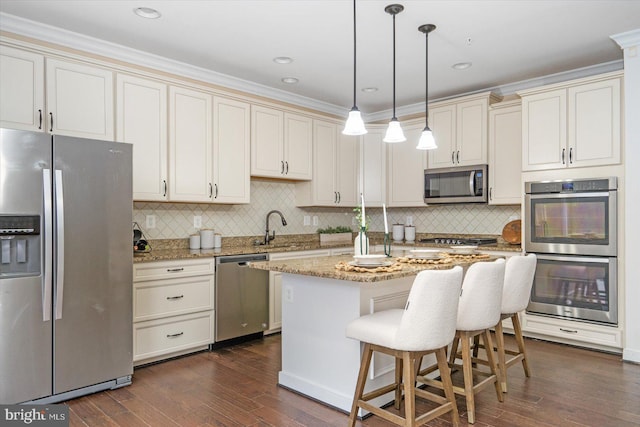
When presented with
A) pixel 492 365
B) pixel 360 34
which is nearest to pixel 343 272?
pixel 492 365

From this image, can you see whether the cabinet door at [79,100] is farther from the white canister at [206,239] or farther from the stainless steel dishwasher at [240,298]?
the stainless steel dishwasher at [240,298]

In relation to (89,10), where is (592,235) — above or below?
below

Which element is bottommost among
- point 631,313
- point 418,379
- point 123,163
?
point 418,379

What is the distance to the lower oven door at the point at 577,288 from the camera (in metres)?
3.68

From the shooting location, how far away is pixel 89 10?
9.80 feet

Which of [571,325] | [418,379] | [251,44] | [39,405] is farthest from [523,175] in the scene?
[39,405]

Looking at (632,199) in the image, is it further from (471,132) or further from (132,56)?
(132,56)

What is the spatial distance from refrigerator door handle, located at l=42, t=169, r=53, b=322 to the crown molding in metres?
1.23

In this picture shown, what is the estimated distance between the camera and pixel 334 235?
549 centimetres

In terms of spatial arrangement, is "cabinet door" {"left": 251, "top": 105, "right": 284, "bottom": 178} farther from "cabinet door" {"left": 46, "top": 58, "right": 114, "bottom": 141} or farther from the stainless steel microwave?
the stainless steel microwave

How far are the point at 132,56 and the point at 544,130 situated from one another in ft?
12.4

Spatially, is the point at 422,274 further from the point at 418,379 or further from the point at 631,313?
the point at 631,313

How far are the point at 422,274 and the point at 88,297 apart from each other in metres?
2.20

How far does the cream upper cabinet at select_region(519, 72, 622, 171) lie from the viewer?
370 cm
